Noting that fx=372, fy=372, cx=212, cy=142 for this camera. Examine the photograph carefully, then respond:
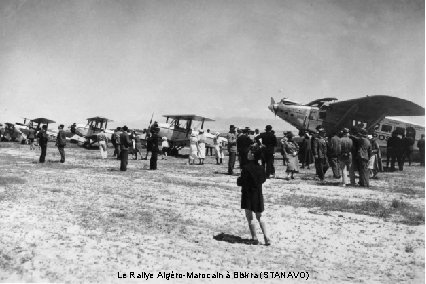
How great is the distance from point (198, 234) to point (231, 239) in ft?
1.87

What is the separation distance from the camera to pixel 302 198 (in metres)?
9.52

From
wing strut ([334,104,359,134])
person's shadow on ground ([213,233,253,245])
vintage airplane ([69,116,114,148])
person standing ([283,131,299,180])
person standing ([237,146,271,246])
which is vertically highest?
wing strut ([334,104,359,134])

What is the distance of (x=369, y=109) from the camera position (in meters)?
21.7

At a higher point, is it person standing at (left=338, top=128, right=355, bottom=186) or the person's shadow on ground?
person standing at (left=338, top=128, right=355, bottom=186)

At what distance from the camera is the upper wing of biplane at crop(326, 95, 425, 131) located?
65.5 ft

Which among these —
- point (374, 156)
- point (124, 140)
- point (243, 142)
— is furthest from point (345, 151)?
point (124, 140)

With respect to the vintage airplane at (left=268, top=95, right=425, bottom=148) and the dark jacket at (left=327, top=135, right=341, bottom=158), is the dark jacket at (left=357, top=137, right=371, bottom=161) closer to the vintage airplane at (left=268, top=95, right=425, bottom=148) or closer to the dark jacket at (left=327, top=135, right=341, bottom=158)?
the dark jacket at (left=327, top=135, right=341, bottom=158)

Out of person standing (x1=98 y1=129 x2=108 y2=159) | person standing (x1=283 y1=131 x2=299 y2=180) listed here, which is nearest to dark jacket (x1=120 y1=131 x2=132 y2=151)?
person standing (x1=283 y1=131 x2=299 y2=180)

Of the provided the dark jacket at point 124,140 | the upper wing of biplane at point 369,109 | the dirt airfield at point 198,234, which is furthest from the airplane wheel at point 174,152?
the dirt airfield at point 198,234

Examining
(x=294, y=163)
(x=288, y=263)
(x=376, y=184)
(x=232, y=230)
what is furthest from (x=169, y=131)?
(x=288, y=263)

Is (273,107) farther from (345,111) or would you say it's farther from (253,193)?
(253,193)

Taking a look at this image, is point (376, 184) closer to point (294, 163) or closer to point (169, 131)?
point (294, 163)

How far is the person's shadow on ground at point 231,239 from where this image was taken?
5.70 meters

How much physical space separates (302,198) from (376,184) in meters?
4.43
